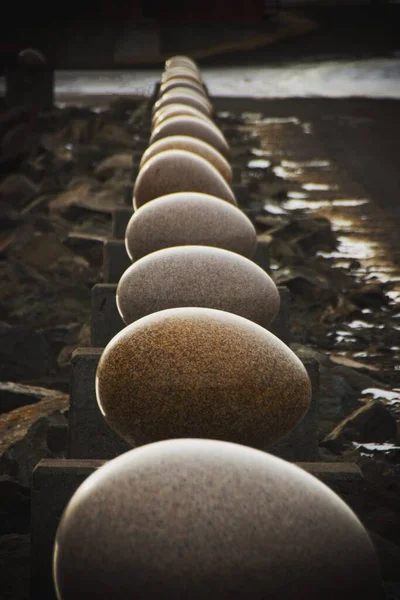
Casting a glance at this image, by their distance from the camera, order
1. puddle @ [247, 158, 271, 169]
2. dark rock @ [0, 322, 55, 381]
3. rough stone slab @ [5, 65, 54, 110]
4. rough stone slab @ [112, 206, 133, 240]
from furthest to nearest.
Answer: rough stone slab @ [5, 65, 54, 110], puddle @ [247, 158, 271, 169], rough stone slab @ [112, 206, 133, 240], dark rock @ [0, 322, 55, 381]

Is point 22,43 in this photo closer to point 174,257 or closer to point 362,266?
point 362,266

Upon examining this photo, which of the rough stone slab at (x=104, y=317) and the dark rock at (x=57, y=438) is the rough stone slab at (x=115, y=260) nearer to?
the rough stone slab at (x=104, y=317)

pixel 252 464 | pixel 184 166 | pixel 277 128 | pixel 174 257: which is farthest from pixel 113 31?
pixel 252 464

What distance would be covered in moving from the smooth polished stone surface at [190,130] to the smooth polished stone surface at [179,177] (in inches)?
68.2

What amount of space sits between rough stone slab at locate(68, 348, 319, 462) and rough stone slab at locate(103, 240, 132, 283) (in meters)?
2.42

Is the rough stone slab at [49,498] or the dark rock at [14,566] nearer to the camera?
the rough stone slab at [49,498]

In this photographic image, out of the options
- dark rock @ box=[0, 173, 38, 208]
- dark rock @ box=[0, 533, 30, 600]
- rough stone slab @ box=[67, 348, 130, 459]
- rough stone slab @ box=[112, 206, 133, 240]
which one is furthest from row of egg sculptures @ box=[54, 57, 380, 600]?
dark rock @ box=[0, 173, 38, 208]

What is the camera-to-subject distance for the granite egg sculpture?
5.03m

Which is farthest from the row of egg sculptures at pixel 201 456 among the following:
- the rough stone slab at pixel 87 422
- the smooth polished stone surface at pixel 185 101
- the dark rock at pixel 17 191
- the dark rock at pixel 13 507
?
the dark rock at pixel 17 191

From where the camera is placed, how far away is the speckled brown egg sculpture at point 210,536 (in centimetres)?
268

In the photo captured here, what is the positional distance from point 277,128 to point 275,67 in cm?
1210

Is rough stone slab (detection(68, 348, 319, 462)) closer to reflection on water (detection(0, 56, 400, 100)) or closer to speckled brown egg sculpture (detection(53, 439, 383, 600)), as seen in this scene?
speckled brown egg sculpture (detection(53, 439, 383, 600))

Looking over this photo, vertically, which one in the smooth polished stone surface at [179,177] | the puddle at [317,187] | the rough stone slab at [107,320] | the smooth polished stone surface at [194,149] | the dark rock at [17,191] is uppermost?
the smooth polished stone surface at [179,177]

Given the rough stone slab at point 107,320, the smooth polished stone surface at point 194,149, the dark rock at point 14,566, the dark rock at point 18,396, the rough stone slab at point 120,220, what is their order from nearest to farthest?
the dark rock at point 14,566 → the rough stone slab at point 107,320 → the dark rock at point 18,396 → the smooth polished stone surface at point 194,149 → the rough stone slab at point 120,220
